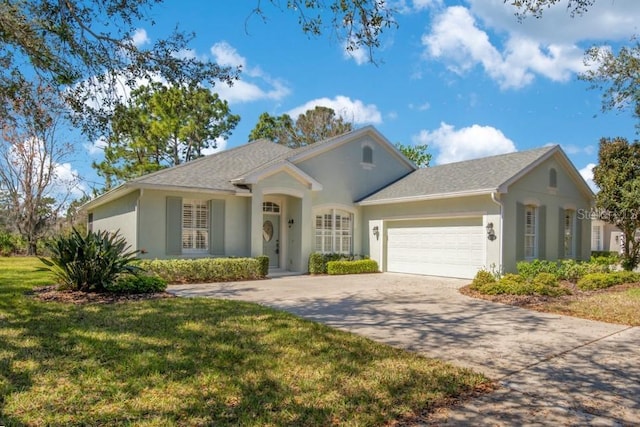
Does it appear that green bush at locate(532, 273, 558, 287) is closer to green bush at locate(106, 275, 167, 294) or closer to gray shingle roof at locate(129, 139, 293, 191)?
green bush at locate(106, 275, 167, 294)

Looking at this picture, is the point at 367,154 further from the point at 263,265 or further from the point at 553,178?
the point at 553,178

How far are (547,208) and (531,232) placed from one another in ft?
4.02

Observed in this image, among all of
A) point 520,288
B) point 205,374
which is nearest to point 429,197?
point 520,288

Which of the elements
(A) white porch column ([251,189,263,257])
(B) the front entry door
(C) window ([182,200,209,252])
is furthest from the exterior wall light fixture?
(C) window ([182,200,209,252])

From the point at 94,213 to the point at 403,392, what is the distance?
19.6 meters

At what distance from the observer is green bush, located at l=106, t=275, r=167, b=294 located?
370 inches

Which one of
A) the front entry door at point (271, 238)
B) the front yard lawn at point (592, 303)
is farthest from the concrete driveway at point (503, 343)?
the front entry door at point (271, 238)

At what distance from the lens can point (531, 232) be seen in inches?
583

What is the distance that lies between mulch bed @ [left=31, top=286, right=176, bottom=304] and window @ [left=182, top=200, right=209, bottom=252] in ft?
16.6

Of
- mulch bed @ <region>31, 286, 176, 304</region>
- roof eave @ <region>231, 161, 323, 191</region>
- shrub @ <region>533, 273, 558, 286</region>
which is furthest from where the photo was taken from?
roof eave @ <region>231, 161, 323, 191</region>

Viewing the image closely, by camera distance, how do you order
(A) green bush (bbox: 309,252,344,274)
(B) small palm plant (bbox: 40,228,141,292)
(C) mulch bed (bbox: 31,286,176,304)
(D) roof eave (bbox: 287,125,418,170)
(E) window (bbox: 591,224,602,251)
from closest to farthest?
(C) mulch bed (bbox: 31,286,176,304)
(B) small palm plant (bbox: 40,228,141,292)
(A) green bush (bbox: 309,252,344,274)
(D) roof eave (bbox: 287,125,418,170)
(E) window (bbox: 591,224,602,251)

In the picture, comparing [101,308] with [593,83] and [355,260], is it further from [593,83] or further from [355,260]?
[593,83]

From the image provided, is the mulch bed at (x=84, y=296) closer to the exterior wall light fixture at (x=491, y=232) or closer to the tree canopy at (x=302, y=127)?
the exterior wall light fixture at (x=491, y=232)

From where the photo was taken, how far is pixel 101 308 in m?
7.72
